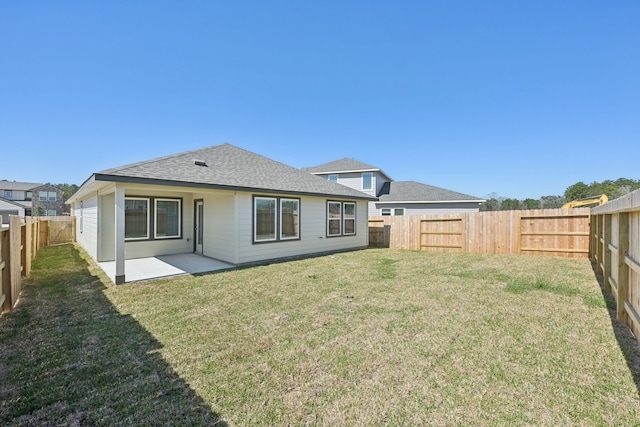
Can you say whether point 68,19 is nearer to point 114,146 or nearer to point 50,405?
point 50,405

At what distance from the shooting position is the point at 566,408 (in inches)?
87.7

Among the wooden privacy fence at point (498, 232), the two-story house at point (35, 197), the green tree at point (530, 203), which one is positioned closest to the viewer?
the wooden privacy fence at point (498, 232)

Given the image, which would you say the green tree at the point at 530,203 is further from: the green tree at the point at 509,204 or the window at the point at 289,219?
the window at the point at 289,219

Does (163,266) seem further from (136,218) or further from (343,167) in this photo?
(343,167)

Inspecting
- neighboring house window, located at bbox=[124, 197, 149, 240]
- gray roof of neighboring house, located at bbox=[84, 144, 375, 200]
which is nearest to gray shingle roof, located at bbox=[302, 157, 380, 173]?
gray roof of neighboring house, located at bbox=[84, 144, 375, 200]

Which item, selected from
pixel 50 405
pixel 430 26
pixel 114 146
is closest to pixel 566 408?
pixel 50 405

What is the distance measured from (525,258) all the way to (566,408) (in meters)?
9.25

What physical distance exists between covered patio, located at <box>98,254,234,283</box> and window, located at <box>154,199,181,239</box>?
2.82ft

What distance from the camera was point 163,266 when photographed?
8.32m

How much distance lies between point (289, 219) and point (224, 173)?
2760 mm

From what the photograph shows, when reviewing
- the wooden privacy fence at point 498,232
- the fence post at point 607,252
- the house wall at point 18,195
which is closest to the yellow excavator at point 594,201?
the wooden privacy fence at point 498,232

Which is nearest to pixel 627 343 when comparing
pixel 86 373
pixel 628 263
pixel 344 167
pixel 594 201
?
pixel 628 263

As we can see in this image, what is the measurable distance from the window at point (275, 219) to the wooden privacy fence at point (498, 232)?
554cm

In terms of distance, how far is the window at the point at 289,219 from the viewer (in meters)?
9.82
